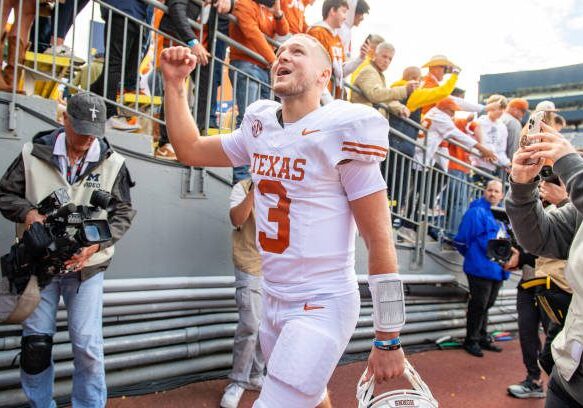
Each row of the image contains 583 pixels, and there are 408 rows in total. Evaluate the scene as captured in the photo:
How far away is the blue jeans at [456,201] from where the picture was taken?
7.51 meters

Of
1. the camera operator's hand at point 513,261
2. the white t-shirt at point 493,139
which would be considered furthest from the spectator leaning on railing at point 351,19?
the camera operator's hand at point 513,261

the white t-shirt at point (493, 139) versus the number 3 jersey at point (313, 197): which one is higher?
the white t-shirt at point (493, 139)

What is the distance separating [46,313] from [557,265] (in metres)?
3.94

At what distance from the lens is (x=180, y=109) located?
9.09 ft

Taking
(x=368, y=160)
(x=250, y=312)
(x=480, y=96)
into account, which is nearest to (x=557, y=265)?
(x=250, y=312)

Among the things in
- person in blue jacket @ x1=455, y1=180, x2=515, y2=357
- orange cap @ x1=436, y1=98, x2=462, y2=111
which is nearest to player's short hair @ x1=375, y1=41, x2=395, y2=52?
orange cap @ x1=436, y1=98, x2=462, y2=111

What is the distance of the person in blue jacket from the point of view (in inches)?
265

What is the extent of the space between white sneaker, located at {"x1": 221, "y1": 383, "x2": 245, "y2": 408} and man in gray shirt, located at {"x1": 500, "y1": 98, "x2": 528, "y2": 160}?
20.6 feet

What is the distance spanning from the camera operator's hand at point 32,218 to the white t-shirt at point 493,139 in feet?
22.3

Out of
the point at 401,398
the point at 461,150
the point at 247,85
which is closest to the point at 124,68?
the point at 247,85

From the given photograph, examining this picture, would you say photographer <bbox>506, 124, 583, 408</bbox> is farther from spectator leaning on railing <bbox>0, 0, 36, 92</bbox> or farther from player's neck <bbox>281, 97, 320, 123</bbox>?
spectator leaning on railing <bbox>0, 0, 36, 92</bbox>

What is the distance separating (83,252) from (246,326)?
1612 mm

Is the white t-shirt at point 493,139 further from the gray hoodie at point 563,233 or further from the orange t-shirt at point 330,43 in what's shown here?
the gray hoodie at point 563,233

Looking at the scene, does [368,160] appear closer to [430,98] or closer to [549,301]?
[549,301]
